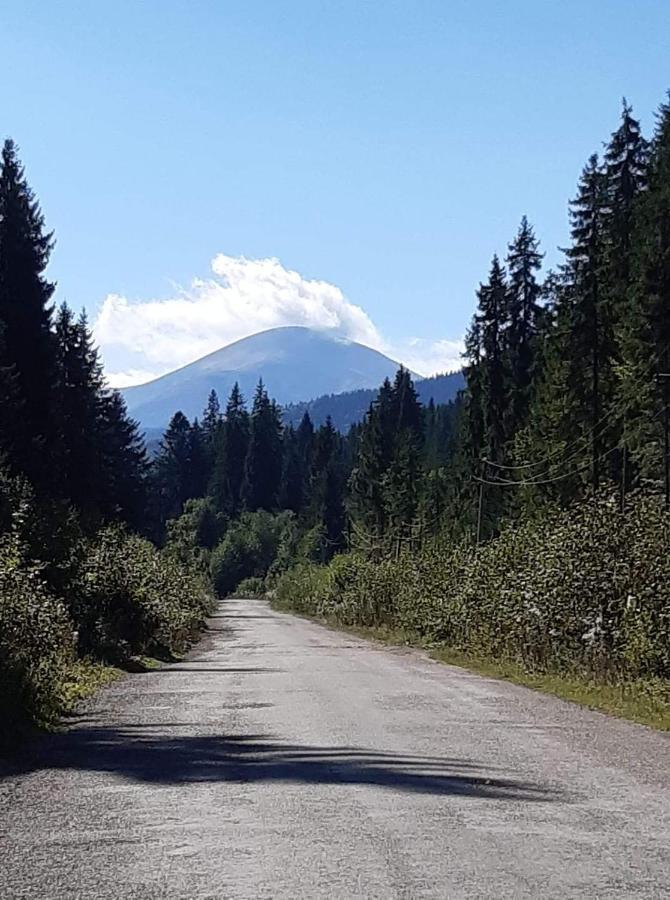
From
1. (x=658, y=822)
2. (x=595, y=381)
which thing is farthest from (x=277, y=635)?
(x=658, y=822)

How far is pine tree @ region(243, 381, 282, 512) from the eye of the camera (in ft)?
495

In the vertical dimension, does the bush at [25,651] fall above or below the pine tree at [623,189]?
below

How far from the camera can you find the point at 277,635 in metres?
41.4

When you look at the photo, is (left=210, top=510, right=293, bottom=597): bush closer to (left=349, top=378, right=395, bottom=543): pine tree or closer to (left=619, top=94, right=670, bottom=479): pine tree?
(left=349, top=378, right=395, bottom=543): pine tree

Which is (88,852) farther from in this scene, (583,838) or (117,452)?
(117,452)

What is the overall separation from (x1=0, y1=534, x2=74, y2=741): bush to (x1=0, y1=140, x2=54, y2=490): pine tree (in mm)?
27728

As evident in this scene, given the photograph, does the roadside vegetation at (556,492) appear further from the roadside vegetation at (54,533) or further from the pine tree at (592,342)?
the roadside vegetation at (54,533)

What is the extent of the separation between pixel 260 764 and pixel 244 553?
122948 millimetres

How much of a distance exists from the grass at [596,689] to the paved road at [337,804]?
73 centimetres

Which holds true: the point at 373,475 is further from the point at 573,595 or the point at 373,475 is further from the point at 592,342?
the point at 573,595

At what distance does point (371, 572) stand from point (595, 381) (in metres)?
14.3

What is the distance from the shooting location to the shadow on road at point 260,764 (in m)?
9.08

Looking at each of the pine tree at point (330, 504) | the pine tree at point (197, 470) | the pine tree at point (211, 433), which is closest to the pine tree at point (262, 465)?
the pine tree at point (211, 433)

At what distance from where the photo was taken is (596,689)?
18.8 m
